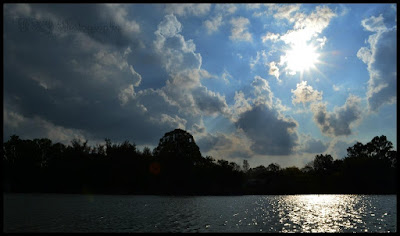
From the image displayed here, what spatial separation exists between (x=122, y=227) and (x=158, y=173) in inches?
3668

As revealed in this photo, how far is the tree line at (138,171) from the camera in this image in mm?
115375

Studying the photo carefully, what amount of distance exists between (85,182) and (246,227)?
9393 centimetres

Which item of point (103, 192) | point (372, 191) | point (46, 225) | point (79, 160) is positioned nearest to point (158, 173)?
point (103, 192)

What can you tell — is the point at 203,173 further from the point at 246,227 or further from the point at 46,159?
the point at 246,227

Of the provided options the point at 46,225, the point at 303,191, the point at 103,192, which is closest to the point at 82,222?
the point at 46,225

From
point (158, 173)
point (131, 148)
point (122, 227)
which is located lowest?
point (122, 227)

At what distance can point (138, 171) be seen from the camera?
120m

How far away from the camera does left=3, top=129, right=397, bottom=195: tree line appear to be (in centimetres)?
11538

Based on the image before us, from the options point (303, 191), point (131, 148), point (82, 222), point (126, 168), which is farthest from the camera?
point (303, 191)

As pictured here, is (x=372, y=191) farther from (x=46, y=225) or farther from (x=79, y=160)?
(x=46, y=225)

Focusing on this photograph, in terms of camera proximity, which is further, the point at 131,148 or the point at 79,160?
the point at 131,148

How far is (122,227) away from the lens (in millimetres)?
31406

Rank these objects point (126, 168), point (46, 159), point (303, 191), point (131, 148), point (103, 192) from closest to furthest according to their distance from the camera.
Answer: point (103, 192) < point (126, 168) < point (131, 148) < point (46, 159) < point (303, 191)

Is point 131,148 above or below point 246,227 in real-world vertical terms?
above
